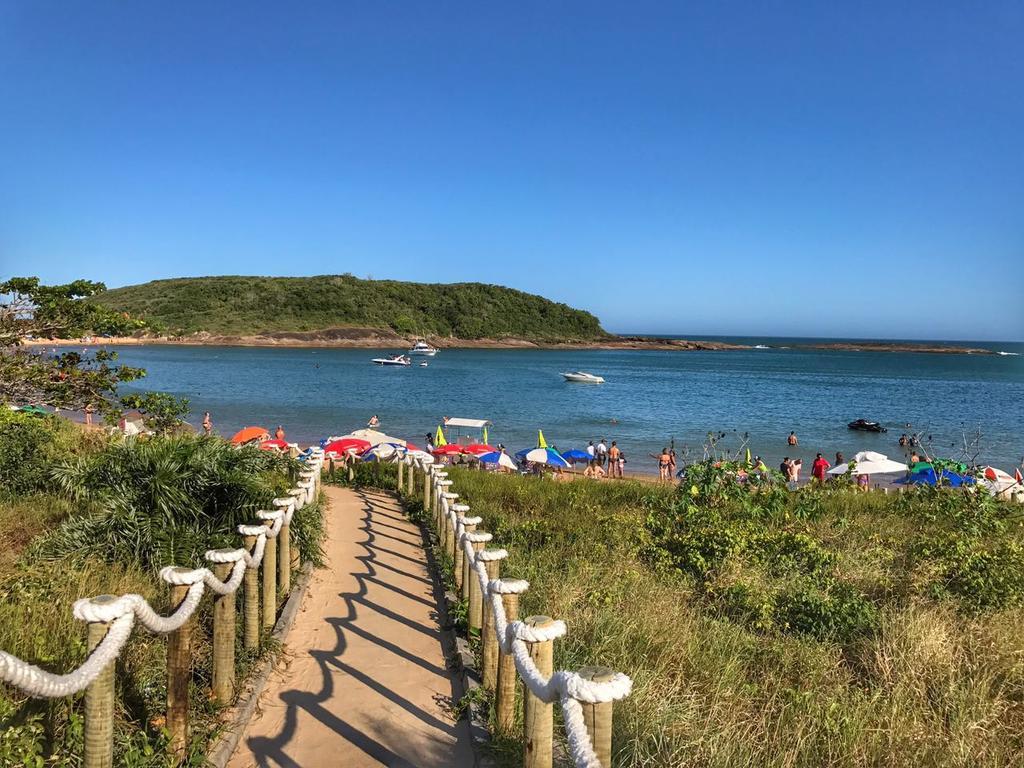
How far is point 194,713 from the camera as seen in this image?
189 inches

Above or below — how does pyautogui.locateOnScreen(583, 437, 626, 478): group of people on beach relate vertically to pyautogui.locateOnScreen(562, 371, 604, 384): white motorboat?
below

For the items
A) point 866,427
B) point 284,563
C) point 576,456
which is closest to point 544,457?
point 576,456

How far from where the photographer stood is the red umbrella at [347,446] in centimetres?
2189

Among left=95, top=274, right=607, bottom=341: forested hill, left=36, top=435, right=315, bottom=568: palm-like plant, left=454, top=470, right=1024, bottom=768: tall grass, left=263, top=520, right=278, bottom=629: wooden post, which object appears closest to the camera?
left=454, top=470, right=1024, bottom=768: tall grass

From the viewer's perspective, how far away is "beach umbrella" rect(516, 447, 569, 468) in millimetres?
23641

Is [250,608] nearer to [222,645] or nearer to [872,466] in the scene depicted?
[222,645]

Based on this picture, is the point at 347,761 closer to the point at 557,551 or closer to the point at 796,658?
the point at 796,658

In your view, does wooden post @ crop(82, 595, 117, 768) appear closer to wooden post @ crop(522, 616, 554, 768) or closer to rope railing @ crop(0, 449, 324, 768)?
rope railing @ crop(0, 449, 324, 768)

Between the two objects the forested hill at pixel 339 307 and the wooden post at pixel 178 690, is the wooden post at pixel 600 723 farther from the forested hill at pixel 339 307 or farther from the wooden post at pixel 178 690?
the forested hill at pixel 339 307

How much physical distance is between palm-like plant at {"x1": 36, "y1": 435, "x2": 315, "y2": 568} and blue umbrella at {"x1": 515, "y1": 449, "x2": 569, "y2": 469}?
14640mm

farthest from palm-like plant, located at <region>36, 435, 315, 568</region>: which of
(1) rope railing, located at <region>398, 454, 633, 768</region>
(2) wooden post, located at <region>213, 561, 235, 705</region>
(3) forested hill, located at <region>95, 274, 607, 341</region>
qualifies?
(3) forested hill, located at <region>95, 274, 607, 341</region>

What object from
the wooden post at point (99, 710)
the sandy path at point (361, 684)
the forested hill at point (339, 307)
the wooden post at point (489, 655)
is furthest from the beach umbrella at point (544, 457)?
the forested hill at point (339, 307)

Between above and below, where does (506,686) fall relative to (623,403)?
above

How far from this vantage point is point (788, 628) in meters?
7.12
